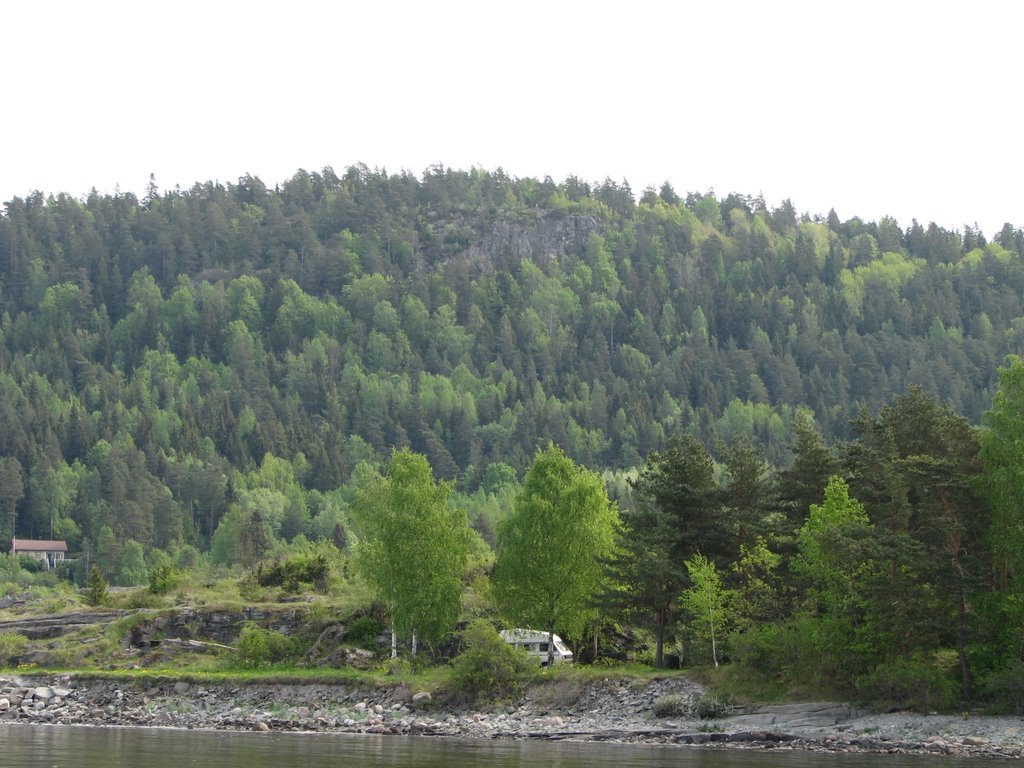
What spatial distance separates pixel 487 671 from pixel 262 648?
1434cm

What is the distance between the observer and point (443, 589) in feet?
214

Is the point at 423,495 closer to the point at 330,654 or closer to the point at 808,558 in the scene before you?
the point at 330,654

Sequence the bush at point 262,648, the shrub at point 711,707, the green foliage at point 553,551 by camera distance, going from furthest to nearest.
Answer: the bush at point 262,648
the green foliage at point 553,551
the shrub at point 711,707

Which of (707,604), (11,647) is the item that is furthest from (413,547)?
(11,647)

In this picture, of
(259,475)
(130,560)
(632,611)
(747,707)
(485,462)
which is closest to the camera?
(747,707)

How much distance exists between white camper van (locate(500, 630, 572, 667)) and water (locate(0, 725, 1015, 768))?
12449mm

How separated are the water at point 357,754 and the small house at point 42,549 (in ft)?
342

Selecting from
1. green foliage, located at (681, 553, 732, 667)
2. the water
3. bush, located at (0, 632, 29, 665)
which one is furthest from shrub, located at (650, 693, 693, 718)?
bush, located at (0, 632, 29, 665)

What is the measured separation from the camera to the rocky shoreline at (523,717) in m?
46.1

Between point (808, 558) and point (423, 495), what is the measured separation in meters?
21.3

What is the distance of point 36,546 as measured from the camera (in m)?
153

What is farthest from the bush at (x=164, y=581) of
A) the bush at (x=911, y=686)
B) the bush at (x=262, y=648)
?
the bush at (x=911, y=686)

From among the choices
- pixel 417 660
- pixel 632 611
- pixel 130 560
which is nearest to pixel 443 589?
pixel 417 660

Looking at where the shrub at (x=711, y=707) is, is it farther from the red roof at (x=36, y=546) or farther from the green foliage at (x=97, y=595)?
the red roof at (x=36, y=546)
